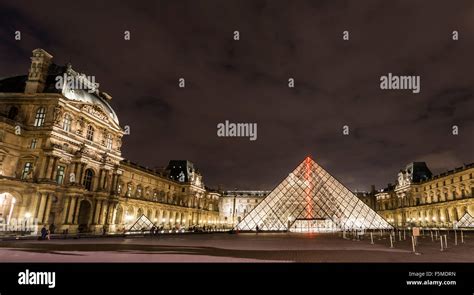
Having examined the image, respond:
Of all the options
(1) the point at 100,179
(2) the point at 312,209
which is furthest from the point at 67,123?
(2) the point at 312,209

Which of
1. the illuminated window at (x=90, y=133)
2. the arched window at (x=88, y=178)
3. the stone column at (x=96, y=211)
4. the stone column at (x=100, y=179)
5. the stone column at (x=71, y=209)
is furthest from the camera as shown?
the stone column at (x=100, y=179)

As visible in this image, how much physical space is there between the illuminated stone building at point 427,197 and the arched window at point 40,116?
45.6 m

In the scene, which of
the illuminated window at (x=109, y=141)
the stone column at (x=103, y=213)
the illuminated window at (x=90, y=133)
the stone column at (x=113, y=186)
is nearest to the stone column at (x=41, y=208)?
the stone column at (x=103, y=213)

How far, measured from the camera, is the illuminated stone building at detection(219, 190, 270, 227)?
62.2 m

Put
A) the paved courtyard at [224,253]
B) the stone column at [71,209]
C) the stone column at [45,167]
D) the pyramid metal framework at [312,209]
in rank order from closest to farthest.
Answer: the paved courtyard at [224,253]
the stone column at [45,167]
the stone column at [71,209]
the pyramid metal framework at [312,209]

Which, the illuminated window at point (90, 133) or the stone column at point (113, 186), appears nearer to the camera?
the illuminated window at point (90, 133)

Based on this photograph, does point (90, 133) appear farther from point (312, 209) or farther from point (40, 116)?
point (312, 209)

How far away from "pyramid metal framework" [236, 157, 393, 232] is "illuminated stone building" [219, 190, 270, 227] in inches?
1249

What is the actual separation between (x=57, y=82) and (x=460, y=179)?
47166mm

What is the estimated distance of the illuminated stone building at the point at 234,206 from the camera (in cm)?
6225

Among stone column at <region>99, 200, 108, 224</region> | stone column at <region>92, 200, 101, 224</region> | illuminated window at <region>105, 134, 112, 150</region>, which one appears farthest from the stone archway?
illuminated window at <region>105, 134, 112, 150</region>

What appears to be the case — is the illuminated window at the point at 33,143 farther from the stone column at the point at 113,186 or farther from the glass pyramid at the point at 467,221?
the glass pyramid at the point at 467,221
